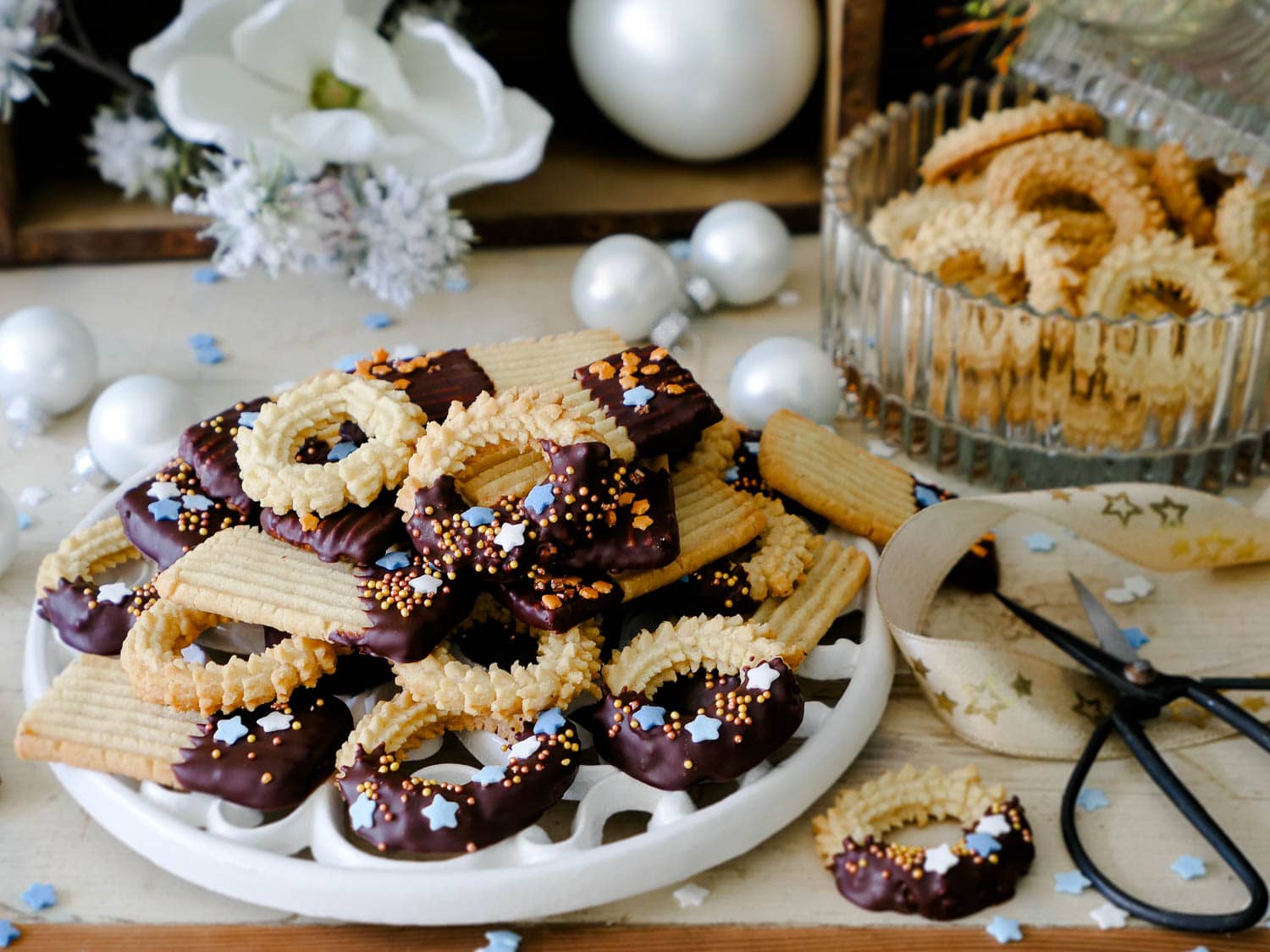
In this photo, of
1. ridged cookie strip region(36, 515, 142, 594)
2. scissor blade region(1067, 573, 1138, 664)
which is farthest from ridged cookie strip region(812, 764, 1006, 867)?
ridged cookie strip region(36, 515, 142, 594)

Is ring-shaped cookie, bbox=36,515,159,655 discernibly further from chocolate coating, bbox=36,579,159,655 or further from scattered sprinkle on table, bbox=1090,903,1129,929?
scattered sprinkle on table, bbox=1090,903,1129,929

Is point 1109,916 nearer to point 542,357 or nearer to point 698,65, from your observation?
point 542,357

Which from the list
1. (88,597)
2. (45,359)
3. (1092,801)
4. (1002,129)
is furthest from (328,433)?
(1002,129)

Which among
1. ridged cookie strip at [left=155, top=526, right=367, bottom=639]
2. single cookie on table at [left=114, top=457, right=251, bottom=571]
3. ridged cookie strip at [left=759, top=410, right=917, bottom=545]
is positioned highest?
ridged cookie strip at [left=155, top=526, right=367, bottom=639]

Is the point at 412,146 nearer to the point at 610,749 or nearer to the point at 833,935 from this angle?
the point at 610,749

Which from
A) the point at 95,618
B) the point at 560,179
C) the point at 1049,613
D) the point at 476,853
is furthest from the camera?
the point at 560,179

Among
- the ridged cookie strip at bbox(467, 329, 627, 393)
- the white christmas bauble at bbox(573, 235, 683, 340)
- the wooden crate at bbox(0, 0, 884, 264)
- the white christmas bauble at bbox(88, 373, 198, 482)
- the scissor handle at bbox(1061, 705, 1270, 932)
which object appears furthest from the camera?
the wooden crate at bbox(0, 0, 884, 264)

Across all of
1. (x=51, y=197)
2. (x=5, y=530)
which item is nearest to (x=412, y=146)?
(x=51, y=197)

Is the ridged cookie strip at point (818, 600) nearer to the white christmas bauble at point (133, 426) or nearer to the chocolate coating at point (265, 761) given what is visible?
the chocolate coating at point (265, 761)
